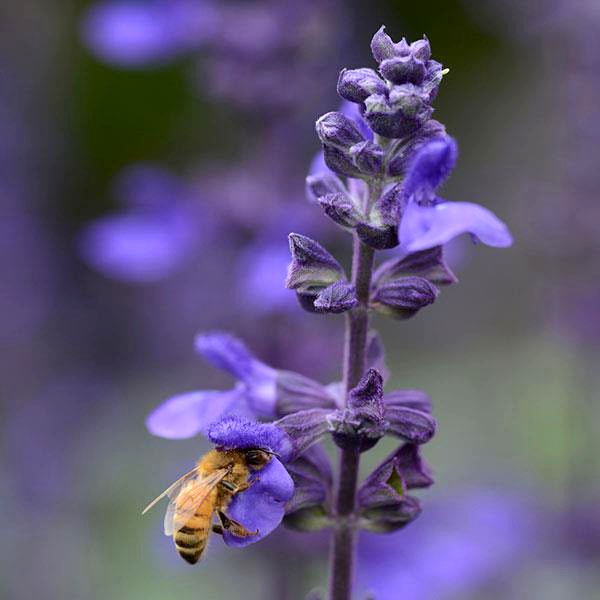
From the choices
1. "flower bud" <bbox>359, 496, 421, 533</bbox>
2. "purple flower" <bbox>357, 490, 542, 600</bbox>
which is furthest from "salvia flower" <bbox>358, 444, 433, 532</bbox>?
"purple flower" <bbox>357, 490, 542, 600</bbox>

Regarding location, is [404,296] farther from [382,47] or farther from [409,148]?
[382,47]

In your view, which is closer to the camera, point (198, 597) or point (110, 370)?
point (198, 597)

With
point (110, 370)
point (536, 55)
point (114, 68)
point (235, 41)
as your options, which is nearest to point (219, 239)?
point (235, 41)

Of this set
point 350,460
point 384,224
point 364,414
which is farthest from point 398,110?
point 350,460

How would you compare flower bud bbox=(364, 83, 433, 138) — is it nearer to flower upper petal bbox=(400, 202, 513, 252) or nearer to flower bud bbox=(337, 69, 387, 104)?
flower bud bbox=(337, 69, 387, 104)

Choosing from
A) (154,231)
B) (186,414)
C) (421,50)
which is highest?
(154,231)

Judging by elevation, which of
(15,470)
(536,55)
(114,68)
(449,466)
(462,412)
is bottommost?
(15,470)

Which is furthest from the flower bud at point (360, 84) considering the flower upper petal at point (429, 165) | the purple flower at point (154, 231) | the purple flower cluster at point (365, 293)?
the purple flower at point (154, 231)

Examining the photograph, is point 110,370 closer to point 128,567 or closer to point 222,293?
point 222,293
